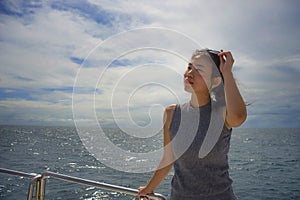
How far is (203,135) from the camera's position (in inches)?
62.2

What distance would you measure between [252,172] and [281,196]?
7.93m

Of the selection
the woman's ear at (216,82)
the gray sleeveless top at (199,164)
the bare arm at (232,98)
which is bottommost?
the gray sleeveless top at (199,164)

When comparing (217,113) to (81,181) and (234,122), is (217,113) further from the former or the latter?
(81,181)

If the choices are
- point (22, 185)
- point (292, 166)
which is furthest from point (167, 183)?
point (292, 166)

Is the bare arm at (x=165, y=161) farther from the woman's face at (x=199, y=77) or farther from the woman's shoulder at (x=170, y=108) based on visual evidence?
the woman's face at (x=199, y=77)

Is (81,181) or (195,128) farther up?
(195,128)

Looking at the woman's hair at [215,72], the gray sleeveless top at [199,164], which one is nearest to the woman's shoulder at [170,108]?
the gray sleeveless top at [199,164]

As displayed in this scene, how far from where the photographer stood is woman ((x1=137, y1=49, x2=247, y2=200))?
154cm

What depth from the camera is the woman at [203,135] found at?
5.04 feet

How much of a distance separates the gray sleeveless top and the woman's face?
0.12 m

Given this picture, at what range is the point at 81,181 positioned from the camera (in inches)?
81.2

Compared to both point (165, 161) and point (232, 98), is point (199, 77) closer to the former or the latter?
point (232, 98)

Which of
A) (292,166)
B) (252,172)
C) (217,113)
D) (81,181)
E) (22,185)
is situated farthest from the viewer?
(292,166)

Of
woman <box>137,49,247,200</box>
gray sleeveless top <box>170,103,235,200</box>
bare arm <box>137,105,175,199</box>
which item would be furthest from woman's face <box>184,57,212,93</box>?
bare arm <box>137,105,175,199</box>
